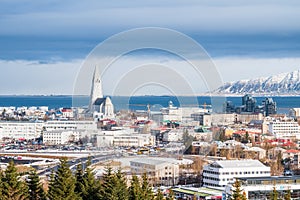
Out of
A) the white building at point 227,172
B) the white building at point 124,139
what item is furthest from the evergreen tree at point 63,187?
the white building at point 124,139

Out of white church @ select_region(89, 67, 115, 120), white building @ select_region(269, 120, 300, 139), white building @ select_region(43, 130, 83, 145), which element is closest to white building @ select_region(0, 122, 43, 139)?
white building @ select_region(43, 130, 83, 145)

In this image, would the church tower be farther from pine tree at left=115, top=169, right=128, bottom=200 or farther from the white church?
pine tree at left=115, top=169, right=128, bottom=200

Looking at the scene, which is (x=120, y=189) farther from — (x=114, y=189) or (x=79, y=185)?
(x=79, y=185)

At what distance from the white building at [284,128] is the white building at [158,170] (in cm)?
1611

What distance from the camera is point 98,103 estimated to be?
49656mm

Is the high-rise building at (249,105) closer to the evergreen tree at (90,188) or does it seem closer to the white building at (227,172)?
the white building at (227,172)

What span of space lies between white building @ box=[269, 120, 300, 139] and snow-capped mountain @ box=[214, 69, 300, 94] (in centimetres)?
7713

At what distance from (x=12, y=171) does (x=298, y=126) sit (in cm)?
3119

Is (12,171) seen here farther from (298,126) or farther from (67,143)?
(298,126)

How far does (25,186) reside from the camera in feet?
41.0

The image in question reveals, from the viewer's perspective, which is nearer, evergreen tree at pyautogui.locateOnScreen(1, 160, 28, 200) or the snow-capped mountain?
evergreen tree at pyautogui.locateOnScreen(1, 160, 28, 200)

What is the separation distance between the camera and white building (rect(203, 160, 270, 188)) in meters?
20.5

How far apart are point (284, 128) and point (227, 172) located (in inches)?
830

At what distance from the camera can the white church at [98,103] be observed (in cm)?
4644
